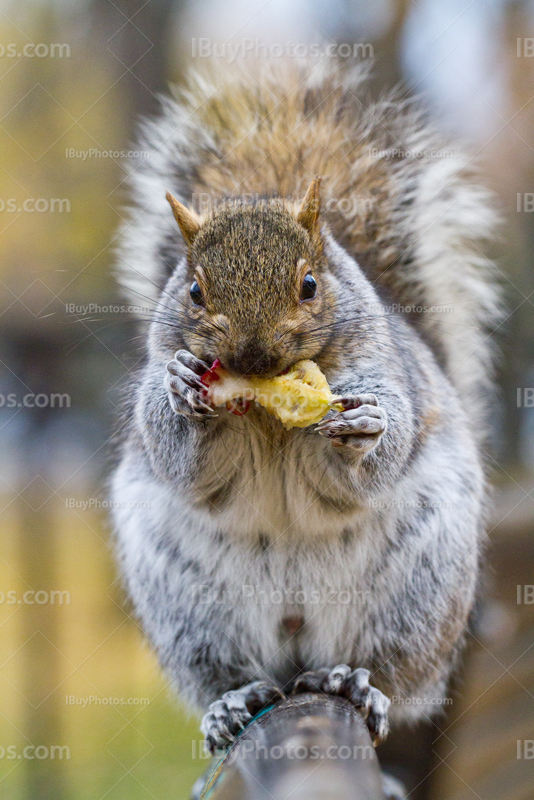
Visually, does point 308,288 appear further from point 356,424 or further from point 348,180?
point 348,180

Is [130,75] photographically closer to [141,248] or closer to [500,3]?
[141,248]

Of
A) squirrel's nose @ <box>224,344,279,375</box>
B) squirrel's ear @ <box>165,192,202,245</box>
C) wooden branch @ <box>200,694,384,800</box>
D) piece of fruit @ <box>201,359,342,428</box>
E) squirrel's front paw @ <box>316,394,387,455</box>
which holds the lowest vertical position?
wooden branch @ <box>200,694,384,800</box>

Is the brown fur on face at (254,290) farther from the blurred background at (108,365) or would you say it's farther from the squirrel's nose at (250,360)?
the blurred background at (108,365)

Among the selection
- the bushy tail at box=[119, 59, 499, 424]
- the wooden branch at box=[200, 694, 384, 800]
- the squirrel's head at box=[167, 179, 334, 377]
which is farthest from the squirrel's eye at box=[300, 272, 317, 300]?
the wooden branch at box=[200, 694, 384, 800]

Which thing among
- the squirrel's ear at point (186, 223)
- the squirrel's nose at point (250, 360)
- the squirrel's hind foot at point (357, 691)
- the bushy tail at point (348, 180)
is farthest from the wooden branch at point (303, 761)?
the bushy tail at point (348, 180)

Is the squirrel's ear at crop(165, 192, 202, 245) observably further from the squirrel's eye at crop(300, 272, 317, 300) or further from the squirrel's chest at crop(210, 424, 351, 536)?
the squirrel's chest at crop(210, 424, 351, 536)

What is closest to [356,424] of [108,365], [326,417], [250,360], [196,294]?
[326,417]

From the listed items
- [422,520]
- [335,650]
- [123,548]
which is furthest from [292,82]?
[335,650]
